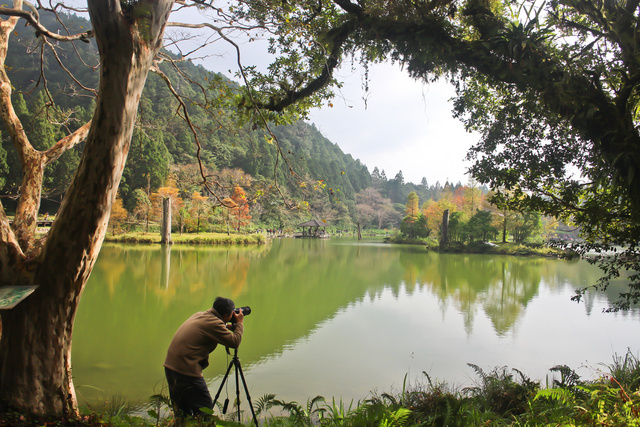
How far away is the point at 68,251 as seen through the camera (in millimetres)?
1865

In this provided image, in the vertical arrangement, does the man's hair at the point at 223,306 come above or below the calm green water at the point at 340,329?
above

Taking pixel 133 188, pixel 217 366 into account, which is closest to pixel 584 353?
pixel 217 366

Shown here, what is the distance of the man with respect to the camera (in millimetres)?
2219

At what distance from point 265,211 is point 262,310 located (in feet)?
89.5

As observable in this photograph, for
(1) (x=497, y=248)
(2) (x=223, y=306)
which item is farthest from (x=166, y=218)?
(1) (x=497, y=248)

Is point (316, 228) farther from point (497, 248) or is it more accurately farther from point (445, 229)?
point (497, 248)

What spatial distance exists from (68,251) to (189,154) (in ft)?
105

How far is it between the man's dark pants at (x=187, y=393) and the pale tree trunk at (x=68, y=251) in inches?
19.8

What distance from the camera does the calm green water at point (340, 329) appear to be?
3.72m

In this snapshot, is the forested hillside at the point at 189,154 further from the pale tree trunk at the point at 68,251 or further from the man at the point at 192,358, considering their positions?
the man at the point at 192,358

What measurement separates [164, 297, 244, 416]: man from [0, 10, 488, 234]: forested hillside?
1.09 m

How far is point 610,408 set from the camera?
213cm

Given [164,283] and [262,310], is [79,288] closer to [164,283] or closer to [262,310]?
[262,310]

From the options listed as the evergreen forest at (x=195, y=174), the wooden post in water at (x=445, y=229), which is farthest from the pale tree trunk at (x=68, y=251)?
the wooden post in water at (x=445, y=229)
